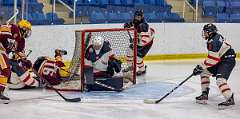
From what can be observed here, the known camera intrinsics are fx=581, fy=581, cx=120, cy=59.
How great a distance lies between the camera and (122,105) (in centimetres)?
622

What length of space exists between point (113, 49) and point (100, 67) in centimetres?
61

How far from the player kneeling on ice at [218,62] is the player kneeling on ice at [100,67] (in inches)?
47.5

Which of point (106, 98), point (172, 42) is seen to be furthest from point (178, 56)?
point (106, 98)

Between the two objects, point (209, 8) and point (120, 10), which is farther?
point (209, 8)

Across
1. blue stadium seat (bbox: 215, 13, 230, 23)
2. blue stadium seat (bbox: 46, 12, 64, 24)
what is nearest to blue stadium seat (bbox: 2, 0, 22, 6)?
blue stadium seat (bbox: 46, 12, 64, 24)

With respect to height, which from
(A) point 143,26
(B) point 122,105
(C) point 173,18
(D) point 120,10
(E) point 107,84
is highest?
(D) point 120,10

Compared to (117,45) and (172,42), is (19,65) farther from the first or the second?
(172,42)

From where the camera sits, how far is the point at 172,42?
35.5ft

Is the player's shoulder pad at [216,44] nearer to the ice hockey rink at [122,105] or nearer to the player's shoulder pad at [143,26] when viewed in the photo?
the ice hockey rink at [122,105]

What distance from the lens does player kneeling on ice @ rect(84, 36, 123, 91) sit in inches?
271

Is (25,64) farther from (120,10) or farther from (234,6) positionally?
Answer: (234,6)

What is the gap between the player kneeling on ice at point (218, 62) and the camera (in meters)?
6.09

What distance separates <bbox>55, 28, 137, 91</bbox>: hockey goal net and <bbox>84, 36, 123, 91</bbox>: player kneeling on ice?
74 mm

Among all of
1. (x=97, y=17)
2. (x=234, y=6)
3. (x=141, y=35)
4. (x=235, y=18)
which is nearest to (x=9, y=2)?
(x=97, y=17)
